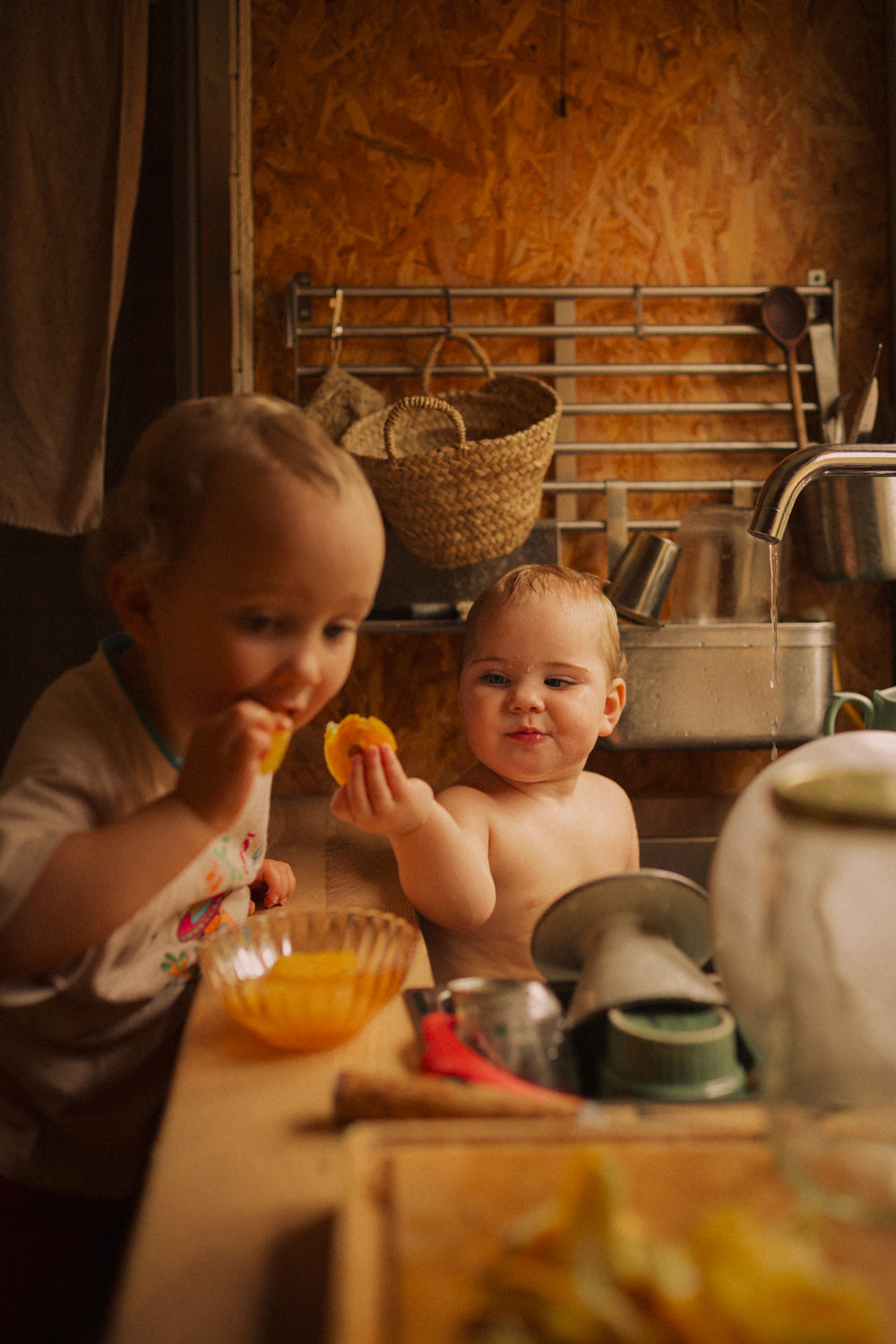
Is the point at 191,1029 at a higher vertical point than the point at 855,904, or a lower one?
lower

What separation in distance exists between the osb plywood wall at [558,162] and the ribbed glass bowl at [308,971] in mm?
1410

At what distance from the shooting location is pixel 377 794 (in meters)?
0.80

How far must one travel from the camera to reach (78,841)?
0.60m

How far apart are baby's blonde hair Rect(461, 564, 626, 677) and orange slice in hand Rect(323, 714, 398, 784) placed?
14.9 inches

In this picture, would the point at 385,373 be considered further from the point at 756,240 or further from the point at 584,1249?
the point at 584,1249

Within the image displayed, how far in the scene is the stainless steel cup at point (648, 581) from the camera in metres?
1.75

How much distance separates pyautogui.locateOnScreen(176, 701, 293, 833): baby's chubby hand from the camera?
604 millimetres

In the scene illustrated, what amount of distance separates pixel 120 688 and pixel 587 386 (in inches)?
65.2

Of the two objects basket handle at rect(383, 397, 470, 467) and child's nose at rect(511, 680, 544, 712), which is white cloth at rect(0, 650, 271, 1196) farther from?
basket handle at rect(383, 397, 470, 467)

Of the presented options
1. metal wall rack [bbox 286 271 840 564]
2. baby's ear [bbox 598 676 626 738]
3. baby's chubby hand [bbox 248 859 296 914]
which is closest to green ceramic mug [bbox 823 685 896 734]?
baby's ear [bbox 598 676 626 738]

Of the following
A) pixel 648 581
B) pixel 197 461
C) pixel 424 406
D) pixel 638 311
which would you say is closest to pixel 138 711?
pixel 197 461

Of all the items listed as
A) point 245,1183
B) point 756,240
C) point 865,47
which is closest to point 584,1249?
point 245,1183

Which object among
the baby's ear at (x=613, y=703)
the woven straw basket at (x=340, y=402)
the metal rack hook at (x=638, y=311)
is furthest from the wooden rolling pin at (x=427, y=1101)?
the metal rack hook at (x=638, y=311)

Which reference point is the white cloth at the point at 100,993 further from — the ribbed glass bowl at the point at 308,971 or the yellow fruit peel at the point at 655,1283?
the yellow fruit peel at the point at 655,1283
